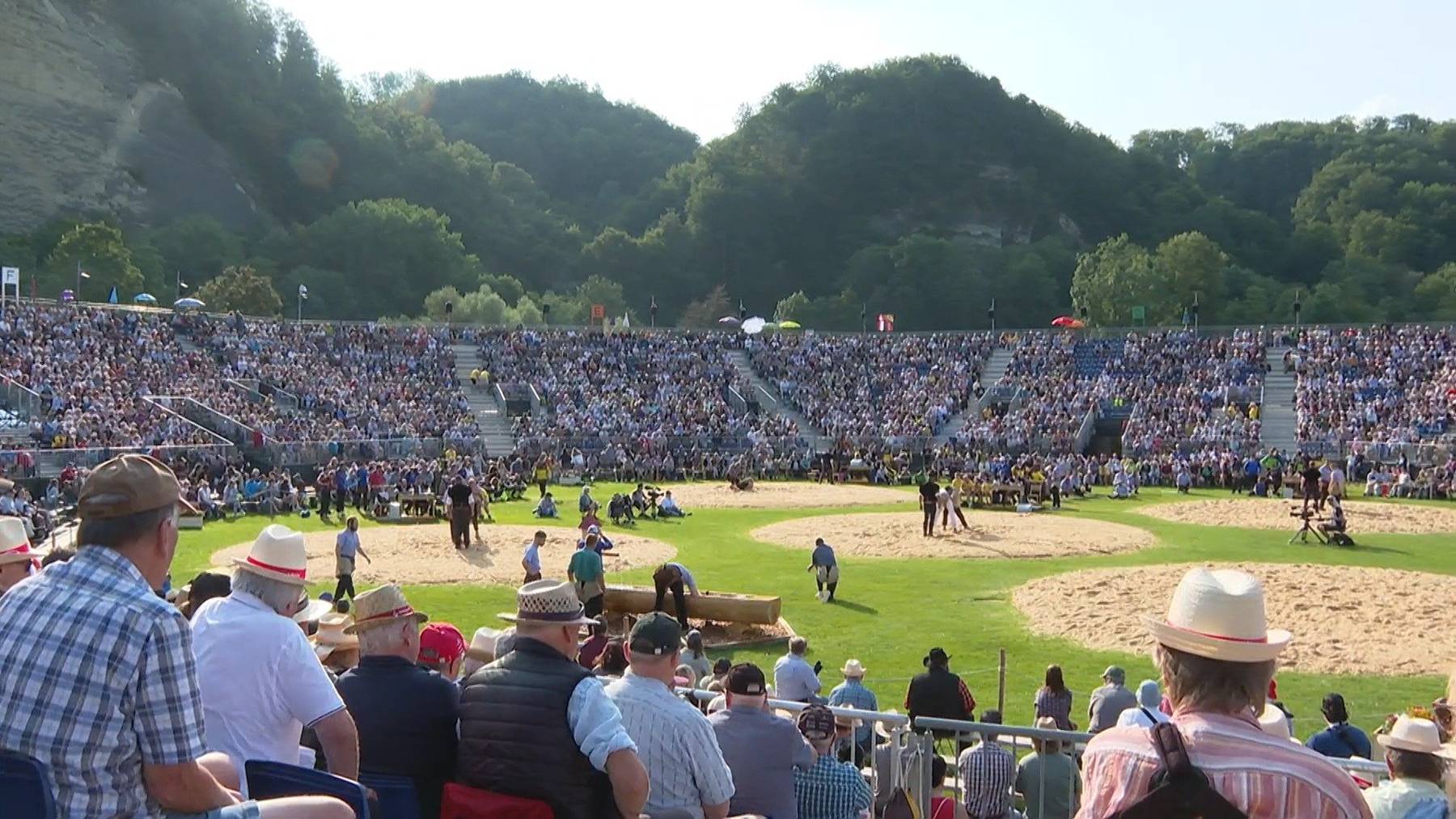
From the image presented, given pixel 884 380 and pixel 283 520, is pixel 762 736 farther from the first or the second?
pixel 884 380

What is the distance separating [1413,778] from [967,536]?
22.2 metres

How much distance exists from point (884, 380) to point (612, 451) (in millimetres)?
15910

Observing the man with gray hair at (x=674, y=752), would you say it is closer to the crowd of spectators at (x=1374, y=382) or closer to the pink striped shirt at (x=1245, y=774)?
the pink striped shirt at (x=1245, y=774)

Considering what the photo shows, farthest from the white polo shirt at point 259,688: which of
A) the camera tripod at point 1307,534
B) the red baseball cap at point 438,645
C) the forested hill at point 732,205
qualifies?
the forested hill at point 732,205

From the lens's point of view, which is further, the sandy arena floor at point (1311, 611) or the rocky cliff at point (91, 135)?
the rocky cliff at point (91, 135)

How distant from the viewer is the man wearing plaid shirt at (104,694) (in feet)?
10.3

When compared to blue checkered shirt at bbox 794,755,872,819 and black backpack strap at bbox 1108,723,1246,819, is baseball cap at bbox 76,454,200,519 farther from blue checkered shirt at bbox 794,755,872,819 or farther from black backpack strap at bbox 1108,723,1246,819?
blue checkered shirt at bbox 794,755,872,819

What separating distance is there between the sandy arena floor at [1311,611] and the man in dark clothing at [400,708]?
10.6 m

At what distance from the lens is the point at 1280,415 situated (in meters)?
45.0

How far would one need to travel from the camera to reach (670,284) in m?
103

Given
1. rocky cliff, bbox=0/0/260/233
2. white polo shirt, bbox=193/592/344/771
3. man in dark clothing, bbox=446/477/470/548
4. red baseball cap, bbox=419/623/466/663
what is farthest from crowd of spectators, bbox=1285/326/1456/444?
rocky cliff, bbox=0/0/260/233

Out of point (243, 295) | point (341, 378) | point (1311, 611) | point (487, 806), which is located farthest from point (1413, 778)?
point (243, 295)

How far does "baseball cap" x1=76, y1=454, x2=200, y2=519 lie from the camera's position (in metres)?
3.36

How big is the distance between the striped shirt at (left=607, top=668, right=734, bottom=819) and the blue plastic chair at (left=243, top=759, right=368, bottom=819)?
1.30m
